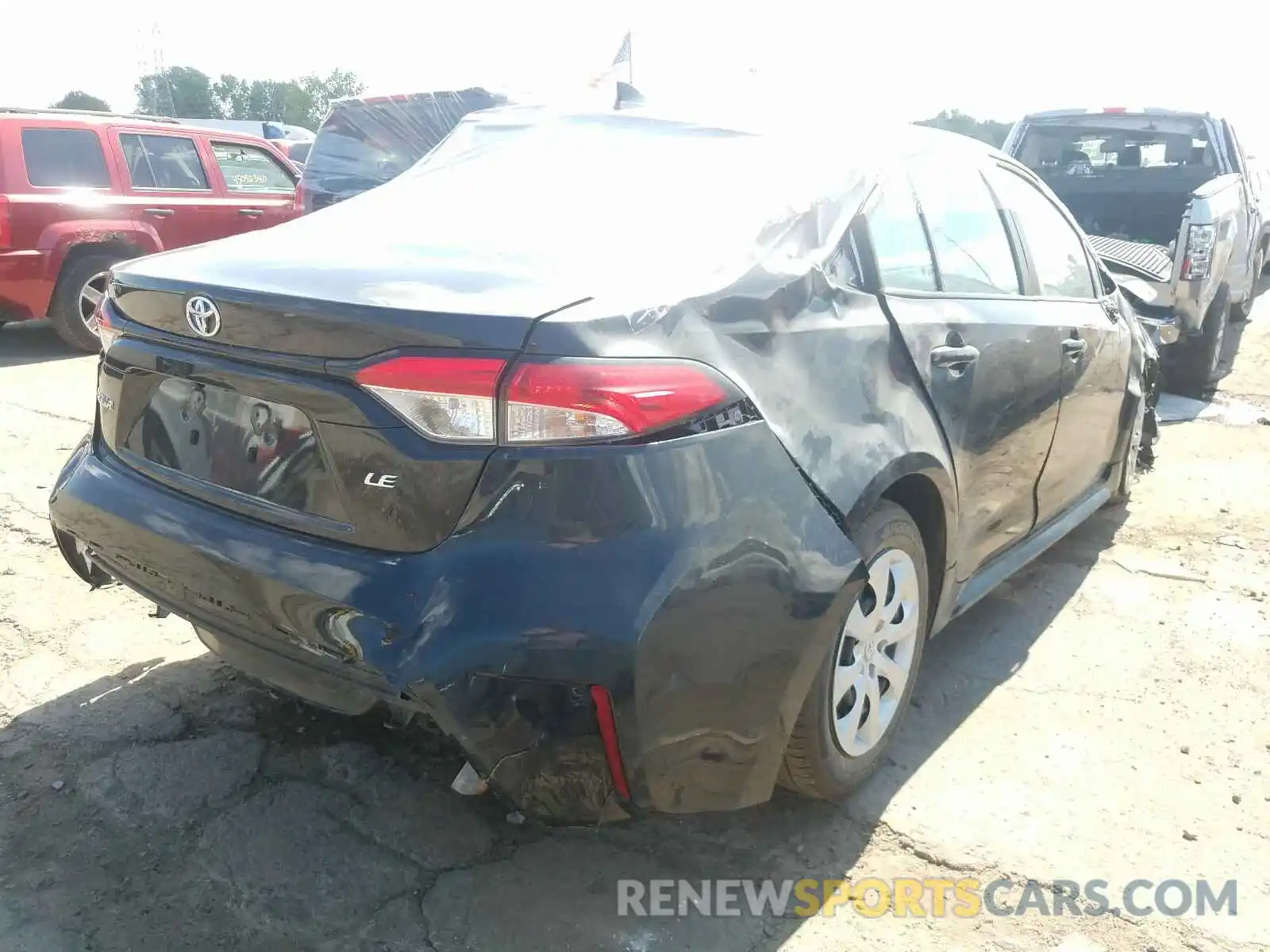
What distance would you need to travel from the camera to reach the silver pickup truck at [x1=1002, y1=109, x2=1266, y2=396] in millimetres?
7168

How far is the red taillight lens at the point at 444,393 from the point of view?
1835 mm

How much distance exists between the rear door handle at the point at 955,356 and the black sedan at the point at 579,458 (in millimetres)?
10

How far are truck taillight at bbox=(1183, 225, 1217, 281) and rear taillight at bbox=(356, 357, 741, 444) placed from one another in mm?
5713

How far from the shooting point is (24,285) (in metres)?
7.70

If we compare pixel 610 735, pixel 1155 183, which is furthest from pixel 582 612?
pixel 1155 183

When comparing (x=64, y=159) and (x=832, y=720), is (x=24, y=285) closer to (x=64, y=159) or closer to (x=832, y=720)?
(x=64, y=159)

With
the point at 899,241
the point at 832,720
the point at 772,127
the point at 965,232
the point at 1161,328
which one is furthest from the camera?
the point at 1161,328

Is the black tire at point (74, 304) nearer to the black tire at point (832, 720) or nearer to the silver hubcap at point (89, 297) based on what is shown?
the silver hubcap at point (89, 297)

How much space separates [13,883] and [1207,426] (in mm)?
6562

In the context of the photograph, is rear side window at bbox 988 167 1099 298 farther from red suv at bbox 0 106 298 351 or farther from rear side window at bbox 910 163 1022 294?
red suv at bbox 0 106 298 351

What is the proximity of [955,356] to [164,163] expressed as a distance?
26.5ft

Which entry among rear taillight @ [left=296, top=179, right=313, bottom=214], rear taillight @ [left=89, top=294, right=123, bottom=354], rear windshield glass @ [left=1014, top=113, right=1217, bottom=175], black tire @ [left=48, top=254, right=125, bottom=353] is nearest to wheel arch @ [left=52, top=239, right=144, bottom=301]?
black tire @ [left=48, top=254, right=125, bottom=353]

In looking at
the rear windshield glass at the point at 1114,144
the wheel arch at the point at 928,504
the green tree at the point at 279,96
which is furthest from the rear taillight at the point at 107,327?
the green tree at the point at 279,96

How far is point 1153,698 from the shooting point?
3.20m
